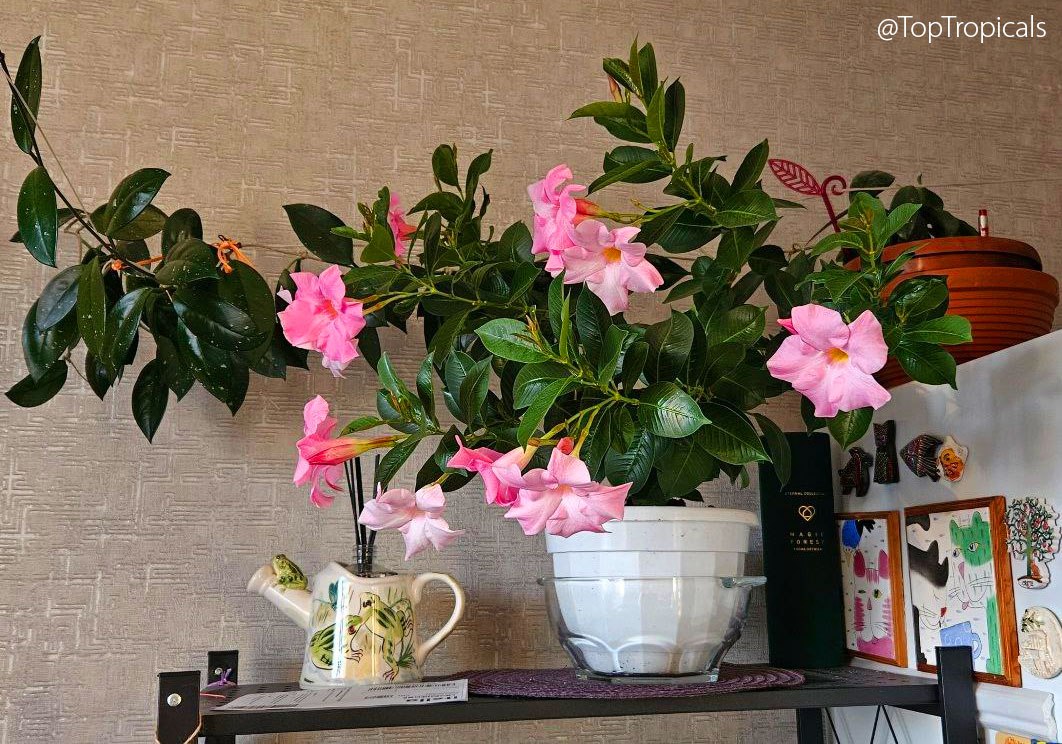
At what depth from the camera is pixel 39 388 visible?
1005mm

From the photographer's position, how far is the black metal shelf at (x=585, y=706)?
0.79 metres

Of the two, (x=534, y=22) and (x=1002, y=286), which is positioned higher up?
(x=534, y=22)

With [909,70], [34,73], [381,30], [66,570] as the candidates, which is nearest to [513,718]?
[66,570]

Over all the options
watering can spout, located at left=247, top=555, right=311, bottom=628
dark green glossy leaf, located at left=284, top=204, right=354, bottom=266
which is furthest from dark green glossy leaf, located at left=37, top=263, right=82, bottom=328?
watering can spout, located at left=247, top=555, right=311, bottom=628

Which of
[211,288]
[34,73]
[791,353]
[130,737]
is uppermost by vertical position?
[34,73]

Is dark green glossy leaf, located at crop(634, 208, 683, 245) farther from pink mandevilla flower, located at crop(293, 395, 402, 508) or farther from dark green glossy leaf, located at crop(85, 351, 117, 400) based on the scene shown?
dark green glossy leaf, located at crop(85, 351, 117, 400)

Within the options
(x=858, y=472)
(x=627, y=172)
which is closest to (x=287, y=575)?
(x=627, y=172)

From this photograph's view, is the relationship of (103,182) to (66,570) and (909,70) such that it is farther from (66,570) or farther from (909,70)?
(909,70)

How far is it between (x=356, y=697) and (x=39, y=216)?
1.69ft

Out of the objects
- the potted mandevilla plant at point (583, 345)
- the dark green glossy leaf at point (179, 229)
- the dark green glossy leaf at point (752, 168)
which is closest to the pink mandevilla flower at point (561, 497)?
the potted mandevilla plant at point (583, 345)

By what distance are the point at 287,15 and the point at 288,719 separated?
2.97 feet

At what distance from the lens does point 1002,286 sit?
0.98 metres

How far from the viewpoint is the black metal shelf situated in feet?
2.60

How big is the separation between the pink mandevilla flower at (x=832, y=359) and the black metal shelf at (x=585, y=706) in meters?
0.32
